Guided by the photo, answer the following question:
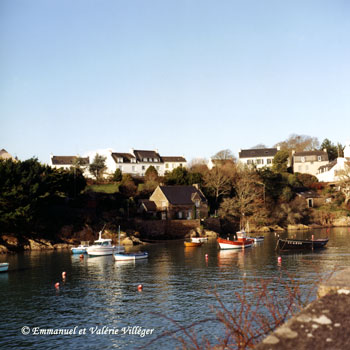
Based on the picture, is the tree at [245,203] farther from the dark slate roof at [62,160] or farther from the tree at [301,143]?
the tree at [301,143]

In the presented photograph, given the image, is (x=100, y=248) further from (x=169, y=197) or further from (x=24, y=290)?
(x=169, y=197)

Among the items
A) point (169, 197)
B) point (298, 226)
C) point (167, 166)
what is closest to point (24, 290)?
point (169, 197)

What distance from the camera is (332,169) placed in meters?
124

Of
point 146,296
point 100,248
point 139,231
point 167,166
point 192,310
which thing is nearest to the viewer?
point 192,310

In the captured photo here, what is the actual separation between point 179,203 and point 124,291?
55212 mm

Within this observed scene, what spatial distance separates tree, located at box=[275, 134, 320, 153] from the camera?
162250 millimetres

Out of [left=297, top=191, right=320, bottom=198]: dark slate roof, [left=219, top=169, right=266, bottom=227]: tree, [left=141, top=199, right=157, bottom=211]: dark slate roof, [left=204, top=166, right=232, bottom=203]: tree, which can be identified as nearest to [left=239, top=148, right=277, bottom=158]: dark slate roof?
[left=297, top=191, right=320, bottom=198]: dark slate roof

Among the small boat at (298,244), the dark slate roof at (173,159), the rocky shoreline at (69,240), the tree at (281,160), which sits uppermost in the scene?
the dark slate roof at (173,159)

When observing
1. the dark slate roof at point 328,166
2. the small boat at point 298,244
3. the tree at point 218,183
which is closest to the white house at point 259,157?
the dark slate roof at point 328,166

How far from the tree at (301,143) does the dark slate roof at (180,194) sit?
7680 cm

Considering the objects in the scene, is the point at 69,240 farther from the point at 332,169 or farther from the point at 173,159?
the point at 332,169

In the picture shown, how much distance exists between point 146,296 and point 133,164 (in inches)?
3586

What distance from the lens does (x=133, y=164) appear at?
122 m

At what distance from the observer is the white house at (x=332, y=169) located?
122 m
